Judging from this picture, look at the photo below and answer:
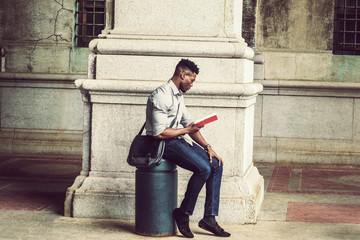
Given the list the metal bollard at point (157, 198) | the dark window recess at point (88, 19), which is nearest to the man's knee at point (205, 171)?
the metal bollard at point (157, 198)

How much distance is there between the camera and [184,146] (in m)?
6.75

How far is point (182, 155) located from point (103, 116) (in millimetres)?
1446

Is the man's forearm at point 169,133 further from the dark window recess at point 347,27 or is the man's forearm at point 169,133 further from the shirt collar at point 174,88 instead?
the dark window recess at point 347,27

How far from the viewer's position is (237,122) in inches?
302

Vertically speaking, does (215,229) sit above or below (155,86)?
below

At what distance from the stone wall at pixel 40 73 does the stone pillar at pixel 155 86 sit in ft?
17.4

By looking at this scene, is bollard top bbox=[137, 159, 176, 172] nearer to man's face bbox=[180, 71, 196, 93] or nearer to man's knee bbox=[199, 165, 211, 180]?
man's knee bbox=[199, 165, 211, 180]

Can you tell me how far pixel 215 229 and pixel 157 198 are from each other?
2.25ft

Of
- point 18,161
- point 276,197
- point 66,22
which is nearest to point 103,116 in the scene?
point 276,197

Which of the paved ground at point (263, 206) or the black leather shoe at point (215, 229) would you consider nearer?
the black leather shoe at point (215, 229)

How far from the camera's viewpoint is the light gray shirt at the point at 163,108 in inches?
259

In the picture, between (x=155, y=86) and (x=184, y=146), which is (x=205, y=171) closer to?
(x=184, y=146)

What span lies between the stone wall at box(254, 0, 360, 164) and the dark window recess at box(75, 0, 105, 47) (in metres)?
3.03

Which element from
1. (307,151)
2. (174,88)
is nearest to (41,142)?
(307,151)
